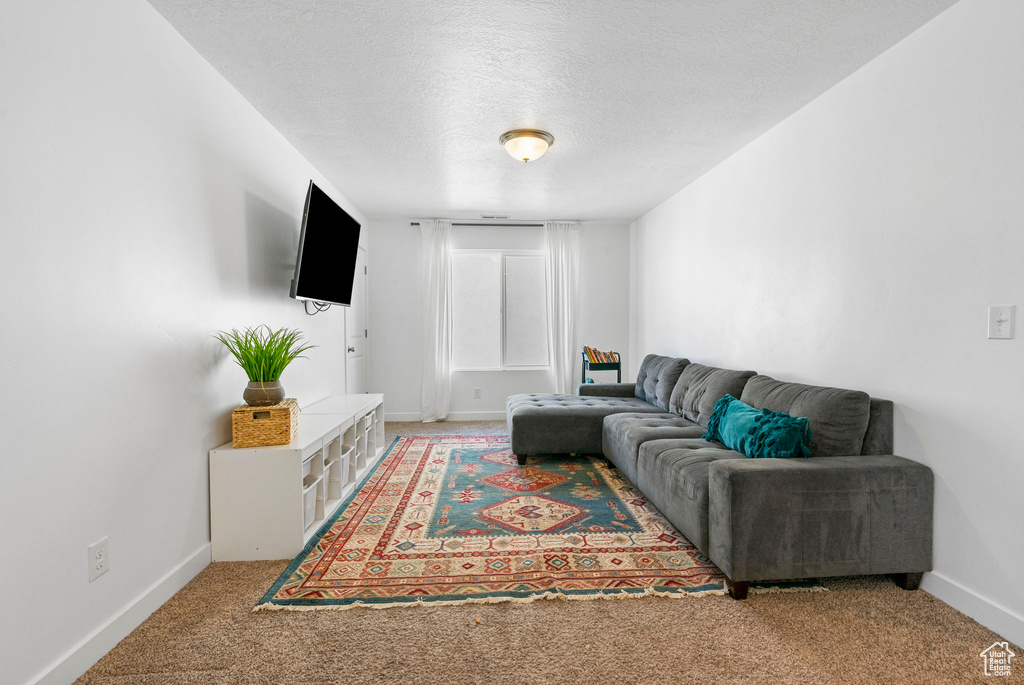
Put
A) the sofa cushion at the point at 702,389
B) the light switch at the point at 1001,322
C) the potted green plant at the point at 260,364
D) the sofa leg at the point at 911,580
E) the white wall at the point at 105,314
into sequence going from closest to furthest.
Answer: the white wall at the point at 105,314 → the light switch at the point at 1001,322 → the sofa leg at the point at 911,580 → the potted green plant at the point at 260,364 → the sofa cushion at the point at 702,389

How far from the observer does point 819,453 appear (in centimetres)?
236

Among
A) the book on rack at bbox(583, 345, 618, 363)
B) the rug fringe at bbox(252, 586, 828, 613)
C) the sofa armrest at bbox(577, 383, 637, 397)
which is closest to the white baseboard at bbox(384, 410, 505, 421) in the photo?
the book on rack at bbox(583, 345, 618, 363)

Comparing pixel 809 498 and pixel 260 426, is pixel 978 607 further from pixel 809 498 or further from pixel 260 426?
pixel 260 426

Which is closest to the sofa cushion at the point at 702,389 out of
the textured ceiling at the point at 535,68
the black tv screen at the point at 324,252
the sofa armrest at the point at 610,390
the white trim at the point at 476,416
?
the sofa armrest at the point at 610,390

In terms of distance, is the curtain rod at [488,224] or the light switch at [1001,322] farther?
the curtain rod at [488,224]

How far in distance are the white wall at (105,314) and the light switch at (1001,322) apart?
125 inches

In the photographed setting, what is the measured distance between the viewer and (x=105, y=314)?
1.77 meters

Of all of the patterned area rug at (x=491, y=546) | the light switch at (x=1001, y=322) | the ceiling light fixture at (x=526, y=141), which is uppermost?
the ceiling light fixture at (x=526, y=141)

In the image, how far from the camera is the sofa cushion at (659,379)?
424 cm

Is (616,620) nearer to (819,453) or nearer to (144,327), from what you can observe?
(819,453)

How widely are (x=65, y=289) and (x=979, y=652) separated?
10.6ft

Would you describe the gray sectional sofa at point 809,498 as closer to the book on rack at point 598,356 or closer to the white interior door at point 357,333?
the book on rack at point 598,356

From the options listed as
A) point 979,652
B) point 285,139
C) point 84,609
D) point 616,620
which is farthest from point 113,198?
point 979,652

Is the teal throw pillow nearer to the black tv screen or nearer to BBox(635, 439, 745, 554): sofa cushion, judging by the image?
Result: BBox(635, 439, 745, 554): sofa cushion
